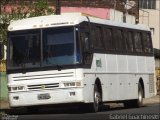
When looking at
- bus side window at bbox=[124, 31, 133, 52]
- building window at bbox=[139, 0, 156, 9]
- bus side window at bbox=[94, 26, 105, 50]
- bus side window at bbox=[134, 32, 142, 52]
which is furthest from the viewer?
building window at bbox=[139, 0, 156, 9]

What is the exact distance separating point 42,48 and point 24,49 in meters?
0.67

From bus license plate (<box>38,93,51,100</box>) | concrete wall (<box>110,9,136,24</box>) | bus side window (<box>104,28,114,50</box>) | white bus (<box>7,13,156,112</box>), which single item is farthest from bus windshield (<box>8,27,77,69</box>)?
concrete wall (<box>110,9,136,24</box>)

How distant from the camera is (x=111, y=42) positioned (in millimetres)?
27469

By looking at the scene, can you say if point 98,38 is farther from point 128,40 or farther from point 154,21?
point 154,21

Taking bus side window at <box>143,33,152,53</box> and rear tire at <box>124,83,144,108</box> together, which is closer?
rear tire at <box>124,83,144,108</box>

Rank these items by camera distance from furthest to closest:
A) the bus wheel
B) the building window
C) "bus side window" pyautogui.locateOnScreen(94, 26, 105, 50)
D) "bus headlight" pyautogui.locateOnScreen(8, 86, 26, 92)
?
the building window → "bus side window" pyautogui.locateOnScreen(94, 26, 105, 50) → the bus wheel → "bus headlight" pyautogui.locateOnScreen(8, 86, 26, 92)

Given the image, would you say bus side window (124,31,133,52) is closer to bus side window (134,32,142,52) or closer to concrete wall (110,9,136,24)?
bus side window (134,32,142,52)

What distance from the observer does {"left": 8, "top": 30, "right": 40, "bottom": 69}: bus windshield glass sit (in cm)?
2445

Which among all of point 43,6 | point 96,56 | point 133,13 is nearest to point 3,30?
point 43,6

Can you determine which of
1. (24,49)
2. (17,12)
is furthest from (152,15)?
(24,49)

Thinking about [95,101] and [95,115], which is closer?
[95,115]

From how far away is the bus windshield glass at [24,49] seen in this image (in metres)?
24.5

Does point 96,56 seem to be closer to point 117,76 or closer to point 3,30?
point 117,76

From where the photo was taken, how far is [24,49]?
80.8ft
